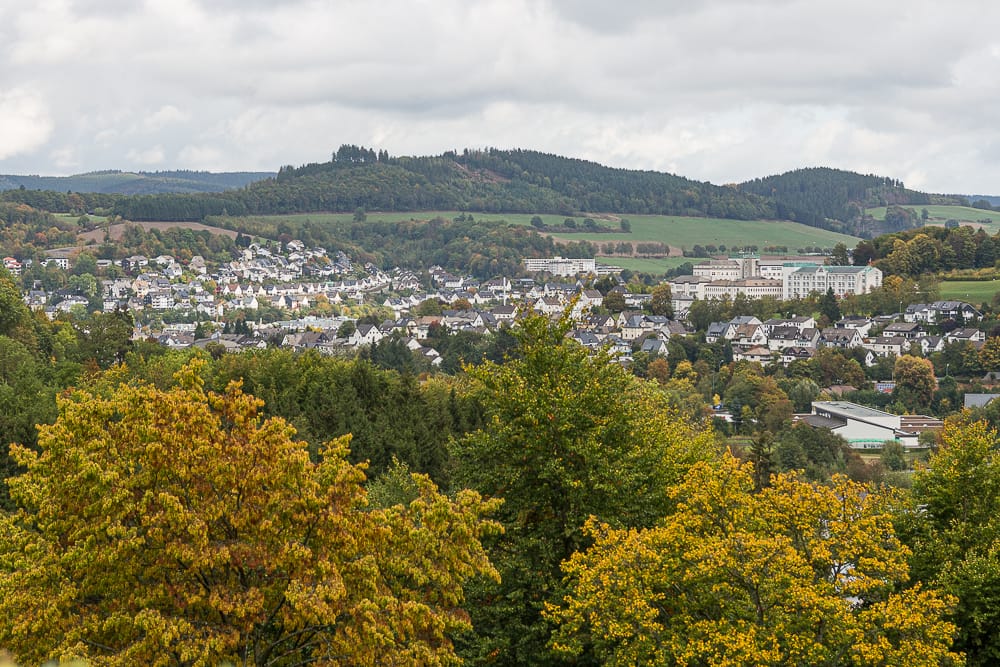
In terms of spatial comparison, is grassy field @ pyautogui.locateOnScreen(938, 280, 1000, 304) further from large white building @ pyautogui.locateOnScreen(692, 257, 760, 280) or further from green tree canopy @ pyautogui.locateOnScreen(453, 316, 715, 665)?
green tree canopy @ pyautogui.locateOnScreen(453, 316, 715, 665)

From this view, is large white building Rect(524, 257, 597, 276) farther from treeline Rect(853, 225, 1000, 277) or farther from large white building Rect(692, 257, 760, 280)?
treeline Rect(853, 225, 1000, 277)

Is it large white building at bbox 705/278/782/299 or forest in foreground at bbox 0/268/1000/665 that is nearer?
forest in foreground at bbox 0/268/1000/665

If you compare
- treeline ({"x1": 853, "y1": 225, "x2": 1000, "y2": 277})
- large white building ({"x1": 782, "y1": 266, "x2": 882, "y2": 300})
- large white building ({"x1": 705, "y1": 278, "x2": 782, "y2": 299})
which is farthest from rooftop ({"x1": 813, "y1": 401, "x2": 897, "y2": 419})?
large white building ({"x1": 705, "y1": 278, "x2": 782, "y2": 299})

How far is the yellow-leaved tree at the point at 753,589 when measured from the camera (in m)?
13.2

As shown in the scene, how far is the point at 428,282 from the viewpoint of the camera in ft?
596

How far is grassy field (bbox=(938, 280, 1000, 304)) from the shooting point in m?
97.9

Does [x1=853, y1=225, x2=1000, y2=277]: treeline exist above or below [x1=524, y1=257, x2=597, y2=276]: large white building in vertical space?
above

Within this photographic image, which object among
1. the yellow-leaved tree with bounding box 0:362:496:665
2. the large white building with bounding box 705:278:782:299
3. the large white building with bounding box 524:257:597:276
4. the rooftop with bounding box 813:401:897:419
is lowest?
the rooftop with bounding box 813:401:897:419

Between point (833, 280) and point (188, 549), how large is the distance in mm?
120971

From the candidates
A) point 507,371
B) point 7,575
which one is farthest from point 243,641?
point 507,371

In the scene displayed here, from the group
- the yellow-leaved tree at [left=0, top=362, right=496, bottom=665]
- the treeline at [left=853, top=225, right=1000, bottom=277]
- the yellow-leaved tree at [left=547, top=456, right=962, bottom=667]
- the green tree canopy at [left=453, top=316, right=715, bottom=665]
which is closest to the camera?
the yellow-leaved tree at [left=0, top=362, right=496, bottom=665]

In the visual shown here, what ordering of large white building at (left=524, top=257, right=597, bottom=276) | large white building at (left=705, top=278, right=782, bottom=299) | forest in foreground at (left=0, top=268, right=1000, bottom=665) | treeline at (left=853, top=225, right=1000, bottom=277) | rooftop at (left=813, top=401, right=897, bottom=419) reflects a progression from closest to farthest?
forest in foreground at (left=0, top=268, right=1000, bottom=665), rooftop at (left=813, top=401, right=897, bottom=419), treeline at (left=853, top=225, right=1000, bottom=277), large white building at (left=705, top=278, right=782, bottom=299), large white building at (left=524, top=257, right=597, bottom=276)

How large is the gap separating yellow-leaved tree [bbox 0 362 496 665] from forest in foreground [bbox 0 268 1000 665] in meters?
0.03

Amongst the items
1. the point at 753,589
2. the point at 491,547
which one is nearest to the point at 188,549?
the point at 753,589
